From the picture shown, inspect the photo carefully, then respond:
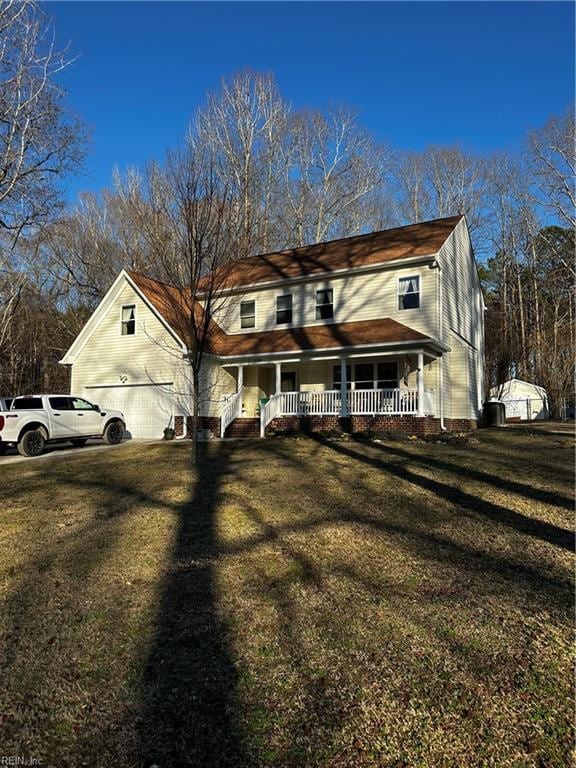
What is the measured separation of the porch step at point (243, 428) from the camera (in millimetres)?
18781

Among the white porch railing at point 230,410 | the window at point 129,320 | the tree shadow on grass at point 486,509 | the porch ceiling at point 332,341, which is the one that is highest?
the window at point 129,320

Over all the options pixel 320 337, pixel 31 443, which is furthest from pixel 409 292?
pixel 31 443

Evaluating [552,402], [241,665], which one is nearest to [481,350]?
[552,402]

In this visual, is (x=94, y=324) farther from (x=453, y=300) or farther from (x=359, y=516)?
(x=359, y=516)

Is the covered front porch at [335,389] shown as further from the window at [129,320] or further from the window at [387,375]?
the window at [129,320]

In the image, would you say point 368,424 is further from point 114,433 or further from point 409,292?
point 114,433

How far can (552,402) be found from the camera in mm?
30859

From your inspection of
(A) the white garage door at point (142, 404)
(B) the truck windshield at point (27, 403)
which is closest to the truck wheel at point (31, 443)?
(B) the truck windshield at point (27, 403)

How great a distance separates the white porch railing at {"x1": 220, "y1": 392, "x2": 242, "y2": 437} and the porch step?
0.72 ft

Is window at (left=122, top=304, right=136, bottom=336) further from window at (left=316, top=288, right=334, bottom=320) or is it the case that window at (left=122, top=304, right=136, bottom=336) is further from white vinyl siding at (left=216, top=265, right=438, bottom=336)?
window at (left=316, top=288, right=334, bottom=320)

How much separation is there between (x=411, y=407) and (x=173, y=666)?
13390 mm

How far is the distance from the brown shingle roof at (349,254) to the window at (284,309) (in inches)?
31.9

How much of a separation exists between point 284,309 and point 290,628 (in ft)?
55.8

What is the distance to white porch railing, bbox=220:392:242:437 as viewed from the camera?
18.6 metres
